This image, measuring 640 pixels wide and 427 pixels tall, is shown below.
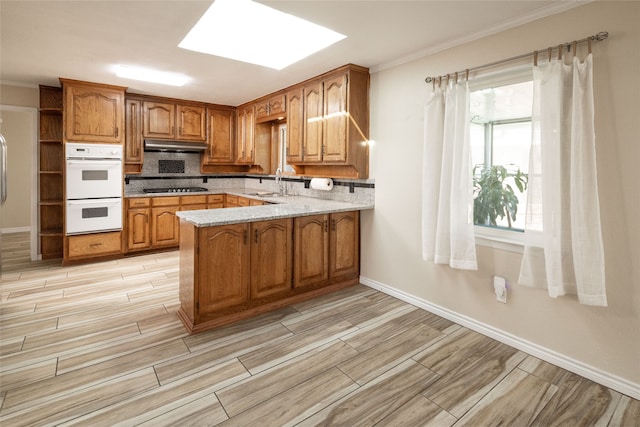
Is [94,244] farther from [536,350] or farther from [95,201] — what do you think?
[536,350]

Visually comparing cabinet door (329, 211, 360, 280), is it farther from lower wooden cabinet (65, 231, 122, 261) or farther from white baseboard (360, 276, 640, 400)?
lower wooden cabinet (65, 231, 122, 261)

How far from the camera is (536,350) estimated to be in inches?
94.5

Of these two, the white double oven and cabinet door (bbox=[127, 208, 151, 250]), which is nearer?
the white double oven

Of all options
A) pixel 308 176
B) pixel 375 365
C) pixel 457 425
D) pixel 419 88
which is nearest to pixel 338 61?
pixel 419 88

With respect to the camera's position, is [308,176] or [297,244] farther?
[308,176]

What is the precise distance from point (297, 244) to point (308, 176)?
159 centimetres

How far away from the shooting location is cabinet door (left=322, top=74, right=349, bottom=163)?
141 inches

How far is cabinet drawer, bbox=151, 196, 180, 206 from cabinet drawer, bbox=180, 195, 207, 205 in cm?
8

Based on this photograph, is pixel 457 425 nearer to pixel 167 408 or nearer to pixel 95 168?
pixel 167 408

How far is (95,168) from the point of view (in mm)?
4465

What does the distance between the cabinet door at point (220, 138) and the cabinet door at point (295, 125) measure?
183cm

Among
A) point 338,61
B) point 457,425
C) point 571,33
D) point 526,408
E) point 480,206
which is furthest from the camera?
point 338,61

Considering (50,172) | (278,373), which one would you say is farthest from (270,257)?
(50,172)

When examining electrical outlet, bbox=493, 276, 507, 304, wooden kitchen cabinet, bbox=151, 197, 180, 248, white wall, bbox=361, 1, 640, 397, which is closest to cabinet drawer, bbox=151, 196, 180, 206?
wooden kitchen cabinet, bbox=151, 197, 180, 248
